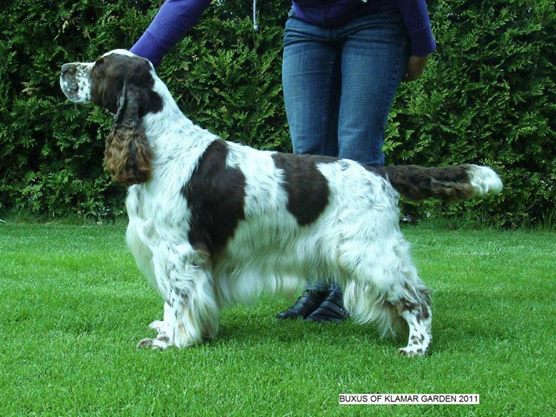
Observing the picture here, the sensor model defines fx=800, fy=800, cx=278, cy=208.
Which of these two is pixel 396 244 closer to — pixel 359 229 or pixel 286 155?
pixel 359 229

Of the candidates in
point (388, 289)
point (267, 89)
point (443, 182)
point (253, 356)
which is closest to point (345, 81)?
point (443, 182)

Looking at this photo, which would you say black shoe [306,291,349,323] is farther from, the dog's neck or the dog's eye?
the dog's eye

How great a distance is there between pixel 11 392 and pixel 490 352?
1925 mm

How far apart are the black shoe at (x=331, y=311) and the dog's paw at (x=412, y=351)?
2.42 feet

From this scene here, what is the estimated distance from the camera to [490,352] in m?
3.39

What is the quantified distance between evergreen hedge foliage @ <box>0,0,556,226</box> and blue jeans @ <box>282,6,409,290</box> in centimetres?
384

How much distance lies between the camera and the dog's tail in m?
3.62

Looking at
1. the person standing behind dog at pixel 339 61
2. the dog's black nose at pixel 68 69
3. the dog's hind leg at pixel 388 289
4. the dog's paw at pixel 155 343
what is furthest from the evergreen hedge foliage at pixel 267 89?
the dog's paw at pixel 155 343

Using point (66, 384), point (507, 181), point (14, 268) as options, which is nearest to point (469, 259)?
point (507, 181)

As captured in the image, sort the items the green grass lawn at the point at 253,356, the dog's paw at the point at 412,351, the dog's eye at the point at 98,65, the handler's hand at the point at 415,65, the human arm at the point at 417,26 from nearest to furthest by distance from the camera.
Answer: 1. the green grass lawn at the point at 253,356
2. the dog's paw at the point at 412,351
3. the dog's eye at the point at 98,65
4. the human arm at the point at 417,26
5. the handler's hand at the point at 415,65

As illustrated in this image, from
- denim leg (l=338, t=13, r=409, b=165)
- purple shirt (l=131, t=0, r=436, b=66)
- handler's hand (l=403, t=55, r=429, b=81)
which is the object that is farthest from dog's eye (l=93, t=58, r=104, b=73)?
handler's hand (l=403, t=55, r=429, b=81)

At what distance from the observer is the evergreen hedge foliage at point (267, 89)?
7.85m

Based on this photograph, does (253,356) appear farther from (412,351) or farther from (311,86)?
(311,86)

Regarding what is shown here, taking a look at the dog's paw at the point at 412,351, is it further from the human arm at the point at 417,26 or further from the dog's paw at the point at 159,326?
the human arm at the point at 417,26
